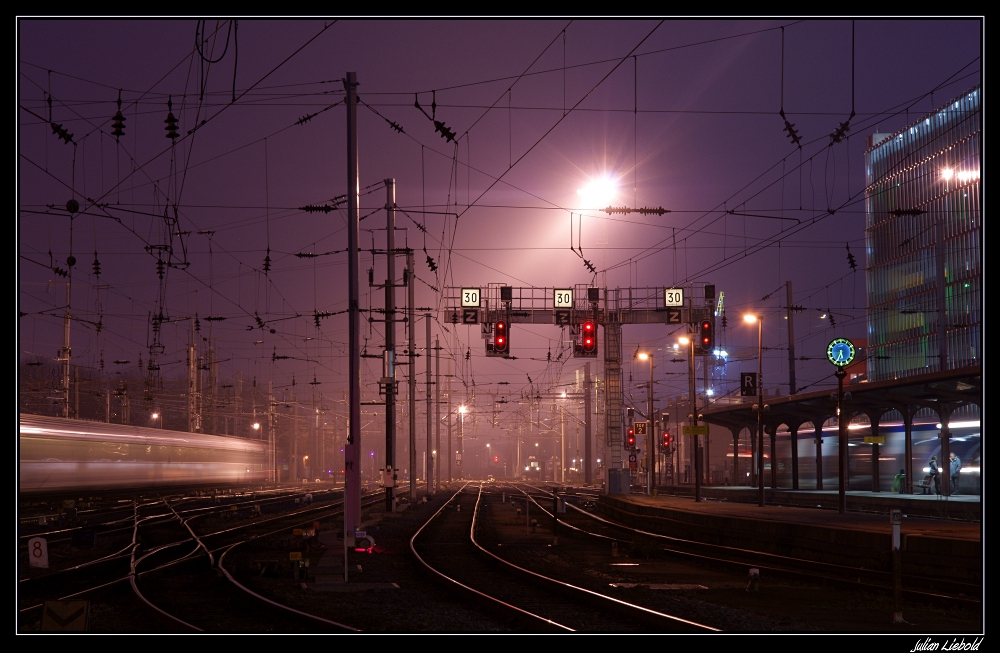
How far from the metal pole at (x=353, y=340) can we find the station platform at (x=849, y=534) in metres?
10.5

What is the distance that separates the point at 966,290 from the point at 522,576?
75276mm

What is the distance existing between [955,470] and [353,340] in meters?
32.8

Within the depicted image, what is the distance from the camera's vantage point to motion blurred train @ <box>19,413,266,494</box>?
34.4m

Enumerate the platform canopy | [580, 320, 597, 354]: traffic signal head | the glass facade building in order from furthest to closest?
the glass facade building < [580, 320, 597, 354]: traffic signal head < the platform canopy

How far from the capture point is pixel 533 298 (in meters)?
46.5

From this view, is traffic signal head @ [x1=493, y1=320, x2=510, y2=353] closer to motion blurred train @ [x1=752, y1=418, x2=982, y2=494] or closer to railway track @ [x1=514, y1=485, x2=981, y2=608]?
railway track @ [x1=514, y1=485, x2=981, y2=608]

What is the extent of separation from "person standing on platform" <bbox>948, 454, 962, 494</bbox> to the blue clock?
594 inches

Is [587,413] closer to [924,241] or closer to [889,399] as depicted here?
[924,241]

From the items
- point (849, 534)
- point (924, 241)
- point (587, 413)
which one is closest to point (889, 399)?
point (849, 534)

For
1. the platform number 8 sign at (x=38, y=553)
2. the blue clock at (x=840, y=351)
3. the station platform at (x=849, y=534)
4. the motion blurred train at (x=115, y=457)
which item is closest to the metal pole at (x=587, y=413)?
the motion blurred train at (x=115, y=457)

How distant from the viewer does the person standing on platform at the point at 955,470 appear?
41750mm

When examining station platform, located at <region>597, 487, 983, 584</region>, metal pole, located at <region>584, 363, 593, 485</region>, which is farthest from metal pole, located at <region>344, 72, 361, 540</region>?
metal pole, located at <region>584, 363, 593, 485</region>

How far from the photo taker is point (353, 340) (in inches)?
789

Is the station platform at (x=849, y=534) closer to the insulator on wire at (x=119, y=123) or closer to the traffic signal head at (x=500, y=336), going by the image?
the traffic signal head at (x=500, y=336)
